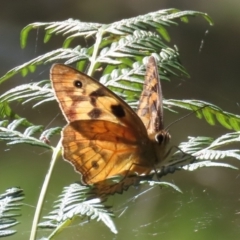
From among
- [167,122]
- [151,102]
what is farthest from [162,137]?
[167,122]

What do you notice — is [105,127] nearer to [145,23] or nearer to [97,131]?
[97,131]

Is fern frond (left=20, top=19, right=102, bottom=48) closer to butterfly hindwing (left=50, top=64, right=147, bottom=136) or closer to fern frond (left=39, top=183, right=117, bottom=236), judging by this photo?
butterfly hindwing (left=50, top=64, right=147, bottom=136)

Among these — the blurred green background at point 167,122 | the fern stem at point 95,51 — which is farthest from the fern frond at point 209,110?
the blurred green background at point 167,122

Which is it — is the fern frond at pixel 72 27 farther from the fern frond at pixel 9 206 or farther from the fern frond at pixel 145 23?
the fern frond at pixel 9 206

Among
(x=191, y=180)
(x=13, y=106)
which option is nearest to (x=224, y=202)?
(x=191, y=180)

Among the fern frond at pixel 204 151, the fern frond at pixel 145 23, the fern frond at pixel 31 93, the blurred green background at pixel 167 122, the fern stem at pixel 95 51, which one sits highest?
the fern frond at pixel 145 23

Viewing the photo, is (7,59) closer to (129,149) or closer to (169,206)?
(169,206)
